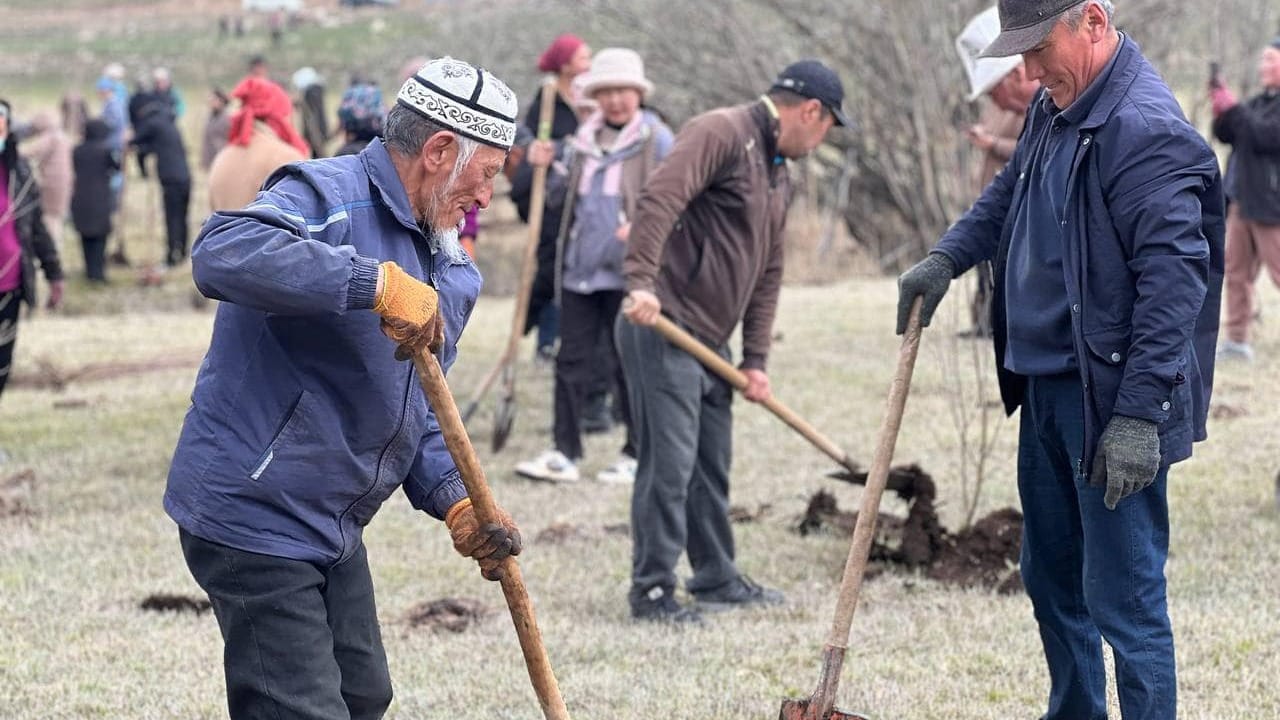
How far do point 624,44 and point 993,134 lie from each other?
9.70m

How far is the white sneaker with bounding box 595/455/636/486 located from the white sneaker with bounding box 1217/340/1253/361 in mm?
4966

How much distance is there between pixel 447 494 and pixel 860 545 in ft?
3.99

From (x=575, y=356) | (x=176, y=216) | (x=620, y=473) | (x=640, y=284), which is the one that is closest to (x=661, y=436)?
(x=640, y=284)

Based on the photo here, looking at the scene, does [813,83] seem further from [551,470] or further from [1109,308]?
[551,470]

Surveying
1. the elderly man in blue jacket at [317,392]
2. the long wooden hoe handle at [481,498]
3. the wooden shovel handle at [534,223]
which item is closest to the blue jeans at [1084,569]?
the long wooden hoe handle at [481,498]

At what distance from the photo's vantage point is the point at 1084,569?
386cm

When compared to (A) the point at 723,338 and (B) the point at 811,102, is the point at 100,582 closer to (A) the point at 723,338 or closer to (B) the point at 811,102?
(A) the point at 723,338

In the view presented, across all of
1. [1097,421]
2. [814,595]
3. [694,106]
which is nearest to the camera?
[1097,421]

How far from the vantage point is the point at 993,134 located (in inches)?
359

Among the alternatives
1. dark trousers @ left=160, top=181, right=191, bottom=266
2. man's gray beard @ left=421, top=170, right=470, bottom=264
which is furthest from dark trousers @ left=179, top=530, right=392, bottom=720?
dark trousers @ left=160, top=181, right=191, bottom=266

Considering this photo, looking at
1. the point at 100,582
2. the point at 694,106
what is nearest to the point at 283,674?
the point at 100,582

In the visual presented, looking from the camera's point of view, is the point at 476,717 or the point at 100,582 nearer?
the point at 476,717

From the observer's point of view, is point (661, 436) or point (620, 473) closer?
point (661, 436)

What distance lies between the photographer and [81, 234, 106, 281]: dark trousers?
1797 centimetres
